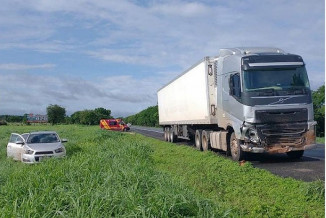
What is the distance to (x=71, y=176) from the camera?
27.4ft

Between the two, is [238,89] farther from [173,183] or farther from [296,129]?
[173,183]

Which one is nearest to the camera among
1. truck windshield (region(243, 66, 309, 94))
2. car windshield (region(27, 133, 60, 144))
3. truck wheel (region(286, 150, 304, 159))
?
truck windshield (region(243, 66, 309, 94))

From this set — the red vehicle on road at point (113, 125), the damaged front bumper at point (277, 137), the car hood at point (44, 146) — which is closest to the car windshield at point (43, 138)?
the car hood at point (44, 146)

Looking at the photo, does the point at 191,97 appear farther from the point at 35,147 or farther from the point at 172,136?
the point at 35,147

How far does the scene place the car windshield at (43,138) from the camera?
1847 cm

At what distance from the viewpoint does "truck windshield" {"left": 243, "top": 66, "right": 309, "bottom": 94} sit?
13.9 meters

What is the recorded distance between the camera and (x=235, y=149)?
49.8 feet

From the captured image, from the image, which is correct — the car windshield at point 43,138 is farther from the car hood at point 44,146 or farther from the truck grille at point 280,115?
the truck grille at point 280,115

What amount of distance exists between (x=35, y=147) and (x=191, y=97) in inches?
319

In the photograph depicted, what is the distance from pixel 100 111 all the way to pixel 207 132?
90.1 m

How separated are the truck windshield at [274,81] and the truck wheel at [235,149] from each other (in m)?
2.16

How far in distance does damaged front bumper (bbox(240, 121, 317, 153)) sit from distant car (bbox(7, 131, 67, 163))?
756 centimetres

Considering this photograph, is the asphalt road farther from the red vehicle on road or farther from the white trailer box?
the red vehicle on road

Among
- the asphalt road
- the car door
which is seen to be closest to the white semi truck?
the asphalt road
